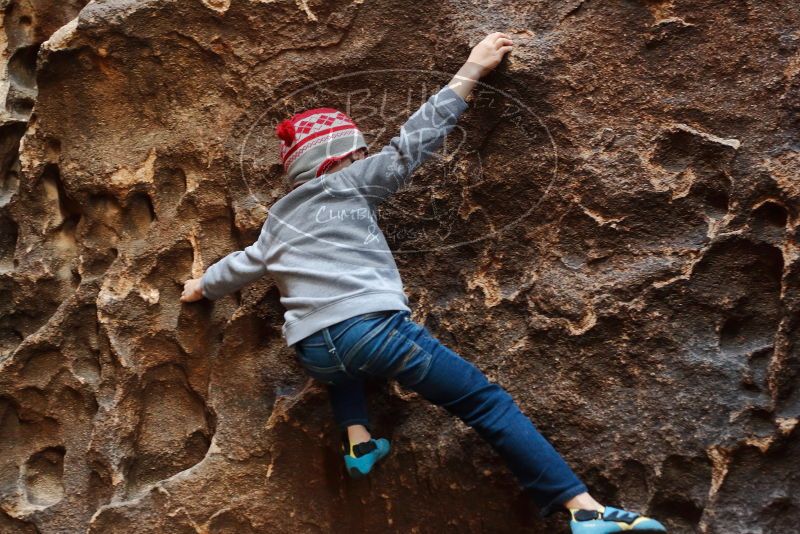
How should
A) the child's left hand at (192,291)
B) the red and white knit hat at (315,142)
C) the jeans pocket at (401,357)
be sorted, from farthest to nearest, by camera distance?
the child's left hand at (192,291), the red and white knit hat at (315,142), the jeans pocket at (401,357)

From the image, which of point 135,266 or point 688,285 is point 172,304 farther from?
point 688,285

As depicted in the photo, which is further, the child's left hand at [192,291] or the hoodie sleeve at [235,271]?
the child's left hand at [192,291]

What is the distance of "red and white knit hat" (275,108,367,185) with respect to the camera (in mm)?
1758

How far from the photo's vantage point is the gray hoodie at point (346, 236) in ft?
5.50

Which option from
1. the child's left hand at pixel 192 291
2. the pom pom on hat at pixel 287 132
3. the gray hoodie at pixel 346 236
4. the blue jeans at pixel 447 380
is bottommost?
the child's left hand at pixel 192 291

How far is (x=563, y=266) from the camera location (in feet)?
5.82

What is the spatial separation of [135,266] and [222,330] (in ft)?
0.81

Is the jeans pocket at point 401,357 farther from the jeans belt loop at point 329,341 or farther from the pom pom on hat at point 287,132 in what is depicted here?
the pom pom on hat at point 287,132

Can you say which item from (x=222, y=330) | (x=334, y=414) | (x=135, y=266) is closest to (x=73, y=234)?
(x=135, y=266)

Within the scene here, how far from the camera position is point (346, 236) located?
171 centimetres

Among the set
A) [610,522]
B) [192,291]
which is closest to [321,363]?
[192,291]

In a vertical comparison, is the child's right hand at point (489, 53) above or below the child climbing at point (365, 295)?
above

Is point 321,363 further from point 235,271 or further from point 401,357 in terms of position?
point 235,271

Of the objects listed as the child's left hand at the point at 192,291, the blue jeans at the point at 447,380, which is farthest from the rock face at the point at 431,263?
the blue jeans at the point at 447,380
